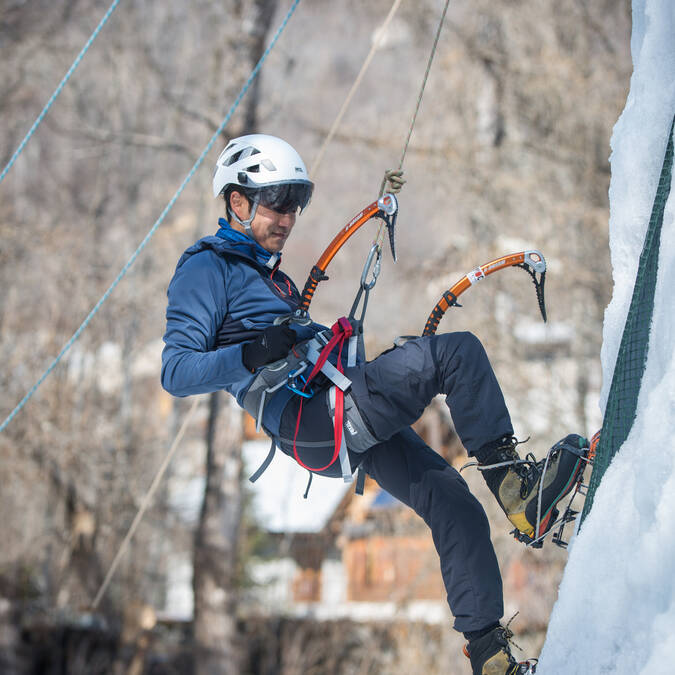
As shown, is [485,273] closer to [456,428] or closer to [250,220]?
[456,428]

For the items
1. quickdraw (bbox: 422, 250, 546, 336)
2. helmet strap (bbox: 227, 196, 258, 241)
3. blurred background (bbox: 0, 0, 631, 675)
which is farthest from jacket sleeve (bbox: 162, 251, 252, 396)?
blurred background (bbox: 0, 0, 631, 675)

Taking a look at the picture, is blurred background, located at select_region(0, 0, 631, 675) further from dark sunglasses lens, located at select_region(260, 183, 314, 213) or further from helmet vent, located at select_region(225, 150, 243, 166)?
dark sunglasses lens, located at select_region(260, 183, 314, 213)

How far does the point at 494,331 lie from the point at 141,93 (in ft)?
33.2

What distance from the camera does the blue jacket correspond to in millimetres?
3008

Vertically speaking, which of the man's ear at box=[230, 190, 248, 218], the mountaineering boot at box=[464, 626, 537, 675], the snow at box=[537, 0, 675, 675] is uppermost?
the man's ear at box=[230, 190, 248, 218]

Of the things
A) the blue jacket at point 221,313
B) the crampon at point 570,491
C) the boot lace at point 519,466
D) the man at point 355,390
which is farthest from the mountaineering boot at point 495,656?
the blue jacket at point 221,313

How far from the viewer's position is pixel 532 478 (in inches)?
115

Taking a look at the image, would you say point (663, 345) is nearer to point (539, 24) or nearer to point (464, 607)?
point (464, 607)

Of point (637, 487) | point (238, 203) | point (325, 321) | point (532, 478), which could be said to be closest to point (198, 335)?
point (238, 203)

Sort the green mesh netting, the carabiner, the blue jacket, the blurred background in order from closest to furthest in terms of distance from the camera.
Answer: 1. the green mesh netting
2. the blue jacket
3. the carabiner
4. the blurred background

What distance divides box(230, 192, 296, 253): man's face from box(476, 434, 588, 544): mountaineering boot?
3.93 ft

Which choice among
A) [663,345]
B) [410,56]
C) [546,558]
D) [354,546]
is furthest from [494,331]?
[663,345]

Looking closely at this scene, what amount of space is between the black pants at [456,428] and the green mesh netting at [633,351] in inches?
15.7

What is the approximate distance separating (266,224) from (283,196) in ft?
0.43
